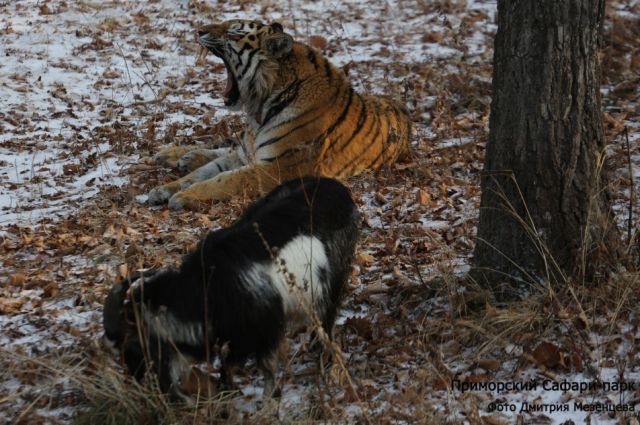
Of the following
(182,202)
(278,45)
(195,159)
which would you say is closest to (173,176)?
(195,159)

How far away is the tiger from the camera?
6.89 meters

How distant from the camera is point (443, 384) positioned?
155 inches

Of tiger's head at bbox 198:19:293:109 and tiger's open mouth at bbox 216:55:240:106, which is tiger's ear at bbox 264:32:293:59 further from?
tiger's open mouth at bbox 216:55:240:106

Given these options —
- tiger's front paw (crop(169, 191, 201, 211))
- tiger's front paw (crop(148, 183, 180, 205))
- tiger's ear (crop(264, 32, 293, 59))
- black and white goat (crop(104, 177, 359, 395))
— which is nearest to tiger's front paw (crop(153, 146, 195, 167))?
tiger's front paw (crop(148, 183, 180, 205))

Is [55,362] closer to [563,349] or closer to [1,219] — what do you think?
[563,349]

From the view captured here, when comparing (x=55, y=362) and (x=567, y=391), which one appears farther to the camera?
(x=567, y=391)

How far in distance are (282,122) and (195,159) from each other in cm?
108

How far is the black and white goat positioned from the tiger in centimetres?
284

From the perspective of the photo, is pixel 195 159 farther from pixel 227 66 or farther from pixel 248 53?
pixel 248 53

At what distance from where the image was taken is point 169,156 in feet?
25.4

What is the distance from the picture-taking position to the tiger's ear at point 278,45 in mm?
6902

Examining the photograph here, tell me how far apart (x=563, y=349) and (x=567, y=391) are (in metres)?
0.28

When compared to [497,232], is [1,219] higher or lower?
lower

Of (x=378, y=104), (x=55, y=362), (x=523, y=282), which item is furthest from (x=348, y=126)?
(x=55, y=362)
